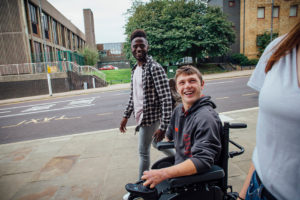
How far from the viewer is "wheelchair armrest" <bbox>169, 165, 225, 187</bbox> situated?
1.35 m

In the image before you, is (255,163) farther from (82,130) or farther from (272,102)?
(82,130)

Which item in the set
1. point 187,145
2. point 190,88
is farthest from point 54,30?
point 187,145

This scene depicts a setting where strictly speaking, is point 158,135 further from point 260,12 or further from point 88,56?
point 88,56

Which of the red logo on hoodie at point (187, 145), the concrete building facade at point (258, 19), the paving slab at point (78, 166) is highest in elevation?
the concrete building facade at point (258, 19)

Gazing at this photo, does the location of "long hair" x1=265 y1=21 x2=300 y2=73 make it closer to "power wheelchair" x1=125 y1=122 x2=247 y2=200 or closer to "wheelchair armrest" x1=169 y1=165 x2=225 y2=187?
"power wheelchair" x1=125 y1=122 x2=247 y2=200

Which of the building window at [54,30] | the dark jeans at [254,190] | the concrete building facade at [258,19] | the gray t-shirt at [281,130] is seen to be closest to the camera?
the gray t-shirt at [281,130]

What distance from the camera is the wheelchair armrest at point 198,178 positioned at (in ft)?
4.42

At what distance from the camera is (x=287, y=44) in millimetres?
898

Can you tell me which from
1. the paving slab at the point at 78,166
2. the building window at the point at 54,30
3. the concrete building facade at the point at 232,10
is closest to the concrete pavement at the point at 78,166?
the paving slab at the point at 78,166

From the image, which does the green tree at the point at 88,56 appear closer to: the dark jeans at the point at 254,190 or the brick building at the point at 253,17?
the brick building at the point at 253,17

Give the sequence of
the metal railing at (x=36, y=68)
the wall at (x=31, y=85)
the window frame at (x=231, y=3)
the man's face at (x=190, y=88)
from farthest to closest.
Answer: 1. the window frame at (x=231, y=3)
2. the metal railing at (x=36, y=68)
3. the wall at (x=31, y=85)
4. the man's face at (x=190, y=88)

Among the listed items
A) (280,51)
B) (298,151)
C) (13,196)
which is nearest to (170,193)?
(298,151)

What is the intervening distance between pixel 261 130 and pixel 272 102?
0.65ft

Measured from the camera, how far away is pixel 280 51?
915 millimetres
